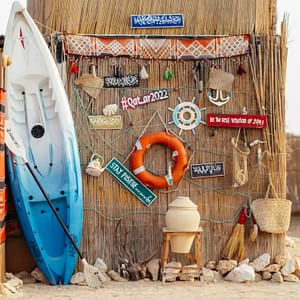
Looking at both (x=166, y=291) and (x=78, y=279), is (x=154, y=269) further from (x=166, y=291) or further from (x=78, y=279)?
(x=78, y=279)

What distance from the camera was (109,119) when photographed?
6824mm

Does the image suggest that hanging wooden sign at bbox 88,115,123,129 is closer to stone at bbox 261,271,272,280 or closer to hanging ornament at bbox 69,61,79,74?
hanging ornament at bbox 69,61,79,74

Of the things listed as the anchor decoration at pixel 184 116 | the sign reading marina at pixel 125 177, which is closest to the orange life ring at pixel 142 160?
the sign reading marina at pixel 125 177

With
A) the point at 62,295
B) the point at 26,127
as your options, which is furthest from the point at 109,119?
the point at 62,295

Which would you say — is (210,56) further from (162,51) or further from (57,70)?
(57,70)

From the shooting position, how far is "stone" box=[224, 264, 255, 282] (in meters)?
6.50

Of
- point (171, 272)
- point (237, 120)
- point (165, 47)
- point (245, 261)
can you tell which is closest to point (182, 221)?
point (171, 272)

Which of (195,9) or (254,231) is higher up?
(195,9)

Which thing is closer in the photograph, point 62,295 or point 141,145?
point 62,295

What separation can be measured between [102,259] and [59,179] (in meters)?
0.95

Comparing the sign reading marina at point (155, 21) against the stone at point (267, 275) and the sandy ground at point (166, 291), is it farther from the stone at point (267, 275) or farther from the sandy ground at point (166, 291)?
the stone at point (267, 275)

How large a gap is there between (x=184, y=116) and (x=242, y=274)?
67.9 inches

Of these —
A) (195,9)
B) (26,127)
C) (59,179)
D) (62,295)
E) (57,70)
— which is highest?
(195,9)

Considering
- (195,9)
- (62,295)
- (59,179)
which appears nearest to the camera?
(62,295)
